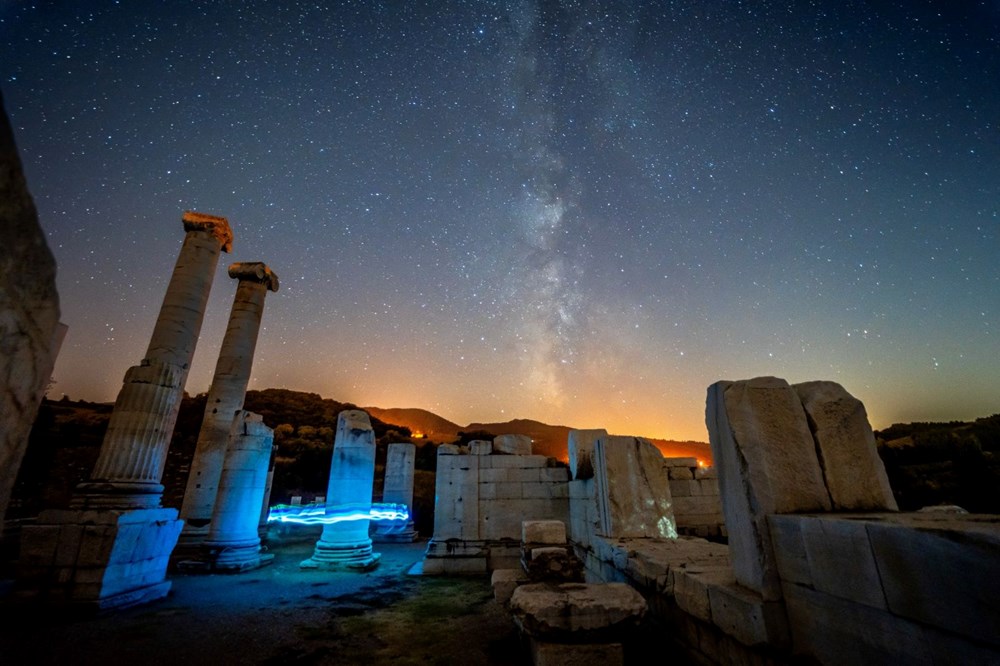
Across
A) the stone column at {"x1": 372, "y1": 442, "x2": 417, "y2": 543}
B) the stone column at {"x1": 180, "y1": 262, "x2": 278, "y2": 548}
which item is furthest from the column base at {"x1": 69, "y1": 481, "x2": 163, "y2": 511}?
the stone column at {"x1": 372, "y1": 442, "x2": 417, "y2": 543}

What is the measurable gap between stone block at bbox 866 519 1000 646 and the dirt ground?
3.51 m

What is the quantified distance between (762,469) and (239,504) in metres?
11.4

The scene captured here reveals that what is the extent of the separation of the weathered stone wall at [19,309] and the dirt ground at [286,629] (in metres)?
4.34

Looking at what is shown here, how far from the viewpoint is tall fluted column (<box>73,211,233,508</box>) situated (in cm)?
706

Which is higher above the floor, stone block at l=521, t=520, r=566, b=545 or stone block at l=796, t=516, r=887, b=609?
stone block at l=796, t=516, r=887, b=609

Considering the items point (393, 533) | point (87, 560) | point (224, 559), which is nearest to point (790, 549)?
point (87, 560)

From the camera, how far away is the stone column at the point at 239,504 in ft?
30.7

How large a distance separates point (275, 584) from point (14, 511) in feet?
34.2

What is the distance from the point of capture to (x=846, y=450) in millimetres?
2736

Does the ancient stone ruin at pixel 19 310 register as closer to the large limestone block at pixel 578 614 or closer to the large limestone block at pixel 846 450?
the large limestone block at pixel 578 614

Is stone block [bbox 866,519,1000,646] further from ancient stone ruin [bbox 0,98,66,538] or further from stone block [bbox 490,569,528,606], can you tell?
stone block [bbox 490,569,528,606]

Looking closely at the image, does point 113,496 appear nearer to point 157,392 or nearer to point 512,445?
point 157,392

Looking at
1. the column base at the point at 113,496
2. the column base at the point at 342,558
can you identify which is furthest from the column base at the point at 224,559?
the column base at the point at 113,496

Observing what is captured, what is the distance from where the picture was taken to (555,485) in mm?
9367
